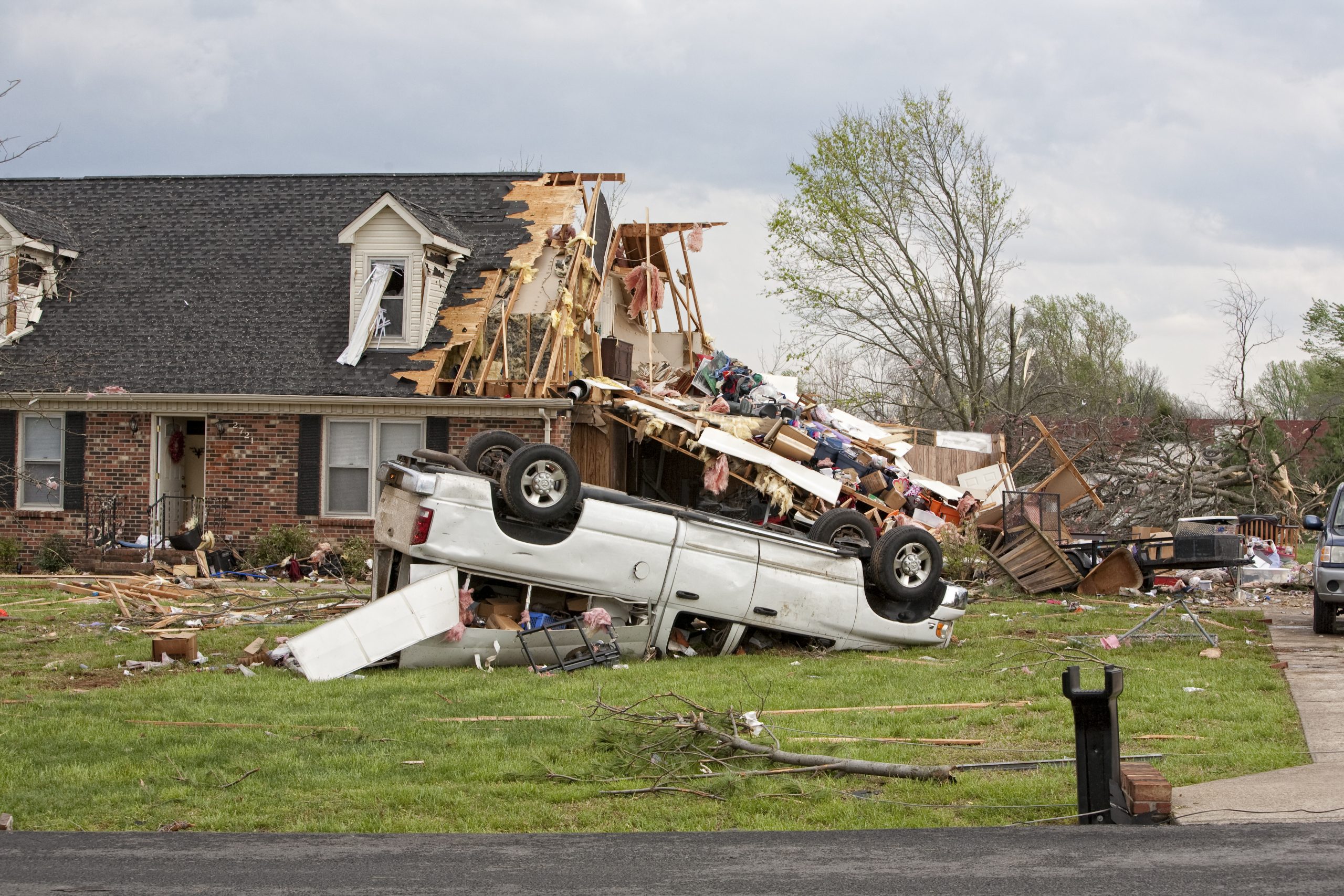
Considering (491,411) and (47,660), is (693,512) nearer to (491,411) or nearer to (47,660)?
(47,660)

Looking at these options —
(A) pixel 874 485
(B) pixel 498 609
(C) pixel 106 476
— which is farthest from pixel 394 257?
(B) pixel 498 609

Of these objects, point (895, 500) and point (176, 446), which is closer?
point (895, 500)

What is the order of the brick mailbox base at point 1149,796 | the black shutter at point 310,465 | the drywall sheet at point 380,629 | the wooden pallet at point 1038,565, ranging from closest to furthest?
the brick mailbox base at point 1149,796
the drywall sheet at point 380,629
the wooden pallet at point 1038,565
the black shutter at point 310,465

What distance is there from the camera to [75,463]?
20438 mm

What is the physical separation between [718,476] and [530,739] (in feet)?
36.6

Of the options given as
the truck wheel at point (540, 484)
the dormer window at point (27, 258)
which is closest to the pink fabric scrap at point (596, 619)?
the truck wheel at point (540, 484)

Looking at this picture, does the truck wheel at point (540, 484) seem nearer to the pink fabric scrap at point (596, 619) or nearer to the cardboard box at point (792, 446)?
the pink fabric scrap at point (596, 619)

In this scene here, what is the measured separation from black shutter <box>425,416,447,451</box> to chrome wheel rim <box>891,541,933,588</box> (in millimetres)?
9946

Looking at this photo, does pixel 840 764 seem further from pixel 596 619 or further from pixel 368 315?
pixel 368 315

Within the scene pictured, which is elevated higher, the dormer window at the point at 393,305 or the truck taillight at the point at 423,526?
the dormer window at the point at 393,305

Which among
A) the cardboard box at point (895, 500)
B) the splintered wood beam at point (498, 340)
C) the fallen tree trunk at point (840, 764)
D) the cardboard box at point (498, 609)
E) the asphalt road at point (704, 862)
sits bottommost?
the asphalt road at point (704, 862)

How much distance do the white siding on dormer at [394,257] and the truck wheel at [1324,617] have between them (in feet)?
44.4

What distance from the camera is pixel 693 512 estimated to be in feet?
38.1

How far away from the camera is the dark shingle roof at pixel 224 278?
20516 millimetres
